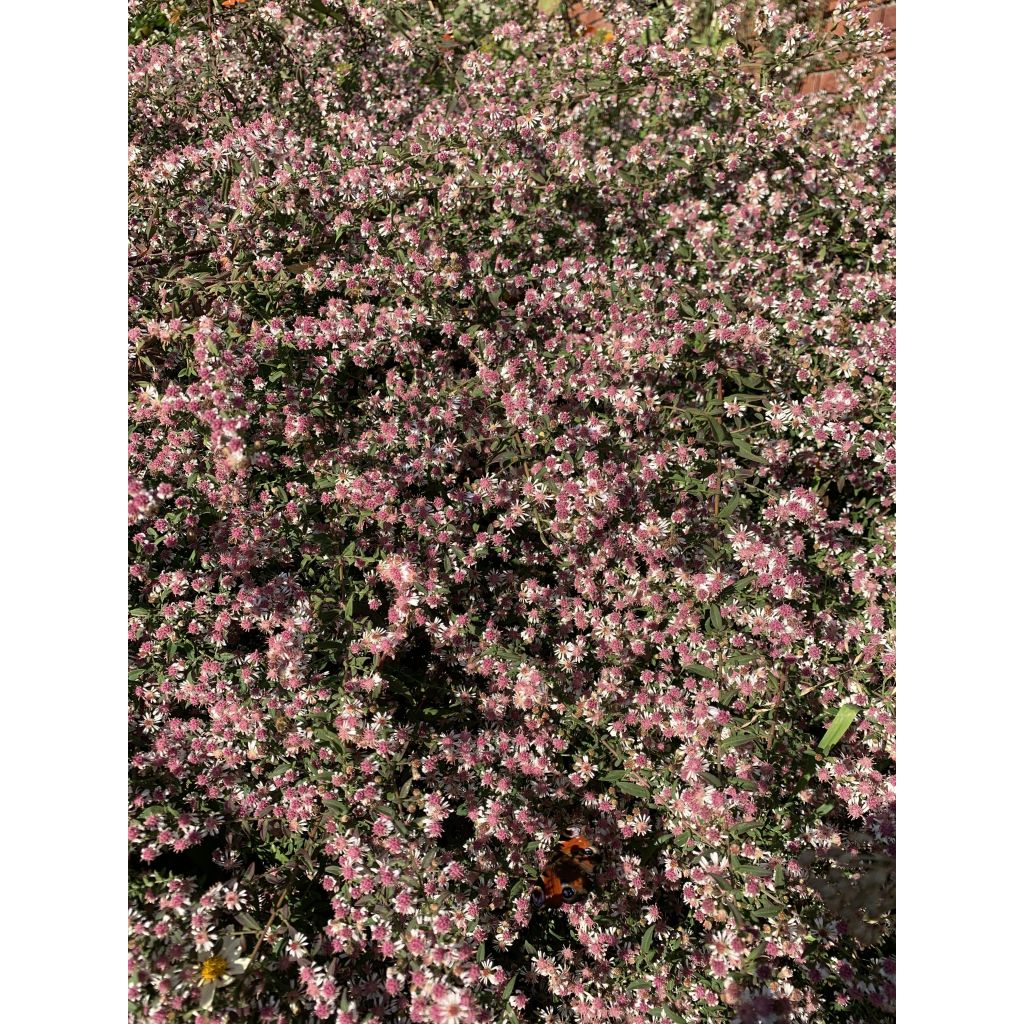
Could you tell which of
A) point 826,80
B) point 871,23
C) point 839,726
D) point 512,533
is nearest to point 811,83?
point 826,80

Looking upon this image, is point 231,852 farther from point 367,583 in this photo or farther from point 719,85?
point 719,85

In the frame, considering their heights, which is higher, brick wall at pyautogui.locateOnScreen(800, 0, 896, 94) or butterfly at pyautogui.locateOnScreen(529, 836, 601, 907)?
brick wall at pyautogui.locateOnScreen(800, 0, 896, 94)

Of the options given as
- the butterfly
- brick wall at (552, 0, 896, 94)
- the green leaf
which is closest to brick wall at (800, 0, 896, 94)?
brick wall at (552, 0, 896, 94)

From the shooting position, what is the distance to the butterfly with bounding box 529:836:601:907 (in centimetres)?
282

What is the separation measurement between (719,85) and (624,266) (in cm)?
117

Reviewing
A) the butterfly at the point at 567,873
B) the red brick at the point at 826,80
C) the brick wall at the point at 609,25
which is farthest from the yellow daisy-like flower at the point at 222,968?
the red brick at the point at 826,80

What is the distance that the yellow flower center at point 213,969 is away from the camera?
2014 millimetres

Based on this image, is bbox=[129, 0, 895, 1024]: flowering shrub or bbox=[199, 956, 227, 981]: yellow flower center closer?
bbox=[199, 956, 227, 981]: yellow flower center

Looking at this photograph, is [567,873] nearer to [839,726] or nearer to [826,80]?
[839,726]

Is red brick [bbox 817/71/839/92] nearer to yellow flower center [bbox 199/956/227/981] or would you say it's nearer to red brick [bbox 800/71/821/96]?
red brick [bbox 800/71/821/96]

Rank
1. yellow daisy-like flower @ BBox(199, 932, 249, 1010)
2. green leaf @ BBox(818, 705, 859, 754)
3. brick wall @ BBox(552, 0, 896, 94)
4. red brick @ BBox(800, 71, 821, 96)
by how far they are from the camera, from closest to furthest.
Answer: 1. yellow daisy-like flower @ BBox(199, 932, 249, 1010)
2. green leaf @ BBox(818, 705, 859, 754)
3. brick wall @ BBox(552, 0, 896, 94)
4. red brick @ BBox(800, 71, 821, 96)

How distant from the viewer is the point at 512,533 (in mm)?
3018

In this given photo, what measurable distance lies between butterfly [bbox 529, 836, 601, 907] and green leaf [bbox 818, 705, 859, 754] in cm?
101

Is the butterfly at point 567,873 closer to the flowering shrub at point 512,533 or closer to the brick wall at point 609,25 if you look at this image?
the flowering shrub at point 512,533
